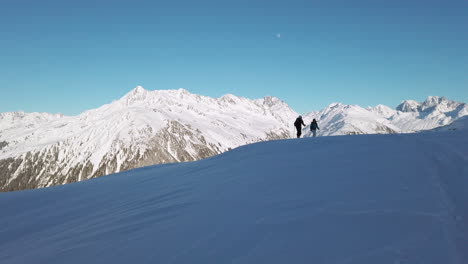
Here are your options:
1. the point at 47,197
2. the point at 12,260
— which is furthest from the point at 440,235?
the point at 47,197

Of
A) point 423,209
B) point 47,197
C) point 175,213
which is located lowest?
point 47,197

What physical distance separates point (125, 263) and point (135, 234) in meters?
1.27

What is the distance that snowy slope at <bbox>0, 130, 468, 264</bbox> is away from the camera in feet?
14.6

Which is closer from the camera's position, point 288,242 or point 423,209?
point 288,242

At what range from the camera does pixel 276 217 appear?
586cm

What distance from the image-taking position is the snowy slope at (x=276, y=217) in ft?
14.6

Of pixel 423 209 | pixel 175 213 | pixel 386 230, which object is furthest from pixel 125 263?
pixel 423 209

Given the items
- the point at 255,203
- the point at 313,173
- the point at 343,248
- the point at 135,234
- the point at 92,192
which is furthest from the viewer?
the point at 92,192

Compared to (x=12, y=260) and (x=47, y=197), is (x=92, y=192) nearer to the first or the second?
(x=47, y=197)

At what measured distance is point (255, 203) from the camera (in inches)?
275

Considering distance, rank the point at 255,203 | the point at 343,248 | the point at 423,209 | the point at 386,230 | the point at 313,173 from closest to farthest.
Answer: the point at 343,248 < the point at 386,230 < the point at 423,209 < the point at 255,203 < the point at 313,173

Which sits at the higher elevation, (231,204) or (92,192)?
(231,204)

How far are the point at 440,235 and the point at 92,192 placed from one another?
497 inches

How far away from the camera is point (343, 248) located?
4.34 m
